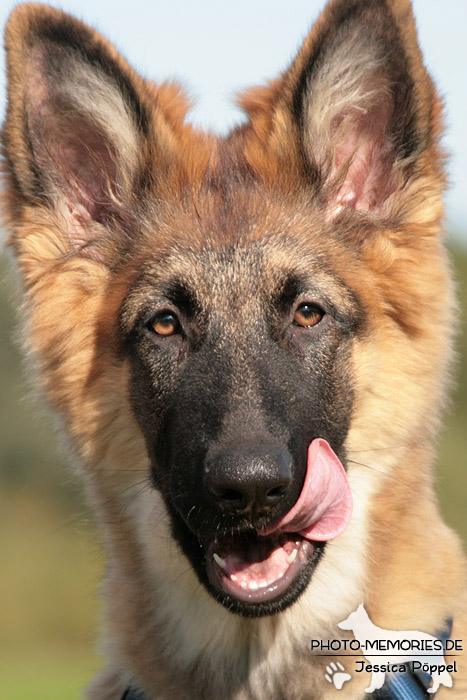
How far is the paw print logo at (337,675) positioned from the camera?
4.05 m

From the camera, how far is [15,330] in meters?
5.02

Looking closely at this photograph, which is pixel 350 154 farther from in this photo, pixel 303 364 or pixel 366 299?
pixel 303 364

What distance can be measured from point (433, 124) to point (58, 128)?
184 cm

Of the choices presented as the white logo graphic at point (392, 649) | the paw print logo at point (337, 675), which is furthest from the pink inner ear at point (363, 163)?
the paw print logo at point (337, 675)

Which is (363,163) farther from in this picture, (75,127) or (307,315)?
(75,127)

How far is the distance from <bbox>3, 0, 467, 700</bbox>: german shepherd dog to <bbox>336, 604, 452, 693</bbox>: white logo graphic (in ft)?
0.22

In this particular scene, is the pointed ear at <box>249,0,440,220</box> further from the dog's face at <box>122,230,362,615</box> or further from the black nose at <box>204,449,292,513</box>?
the black nose at <box>204,449,292,513</box>

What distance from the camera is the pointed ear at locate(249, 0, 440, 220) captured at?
440cm

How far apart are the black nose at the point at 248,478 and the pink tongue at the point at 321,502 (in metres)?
0.17

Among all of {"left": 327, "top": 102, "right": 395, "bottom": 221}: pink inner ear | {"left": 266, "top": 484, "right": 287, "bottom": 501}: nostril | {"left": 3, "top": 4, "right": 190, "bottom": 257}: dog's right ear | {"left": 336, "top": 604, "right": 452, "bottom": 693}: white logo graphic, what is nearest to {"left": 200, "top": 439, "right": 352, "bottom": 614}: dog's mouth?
{"left": 266, "top": 484, "right": 287, "bottom": 501}: nostril

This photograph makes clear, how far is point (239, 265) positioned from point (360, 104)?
41.4 inches

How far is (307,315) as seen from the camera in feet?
14.4

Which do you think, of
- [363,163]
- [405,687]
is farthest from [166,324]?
[405,687]

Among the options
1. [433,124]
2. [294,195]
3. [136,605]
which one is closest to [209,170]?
[294,195]
